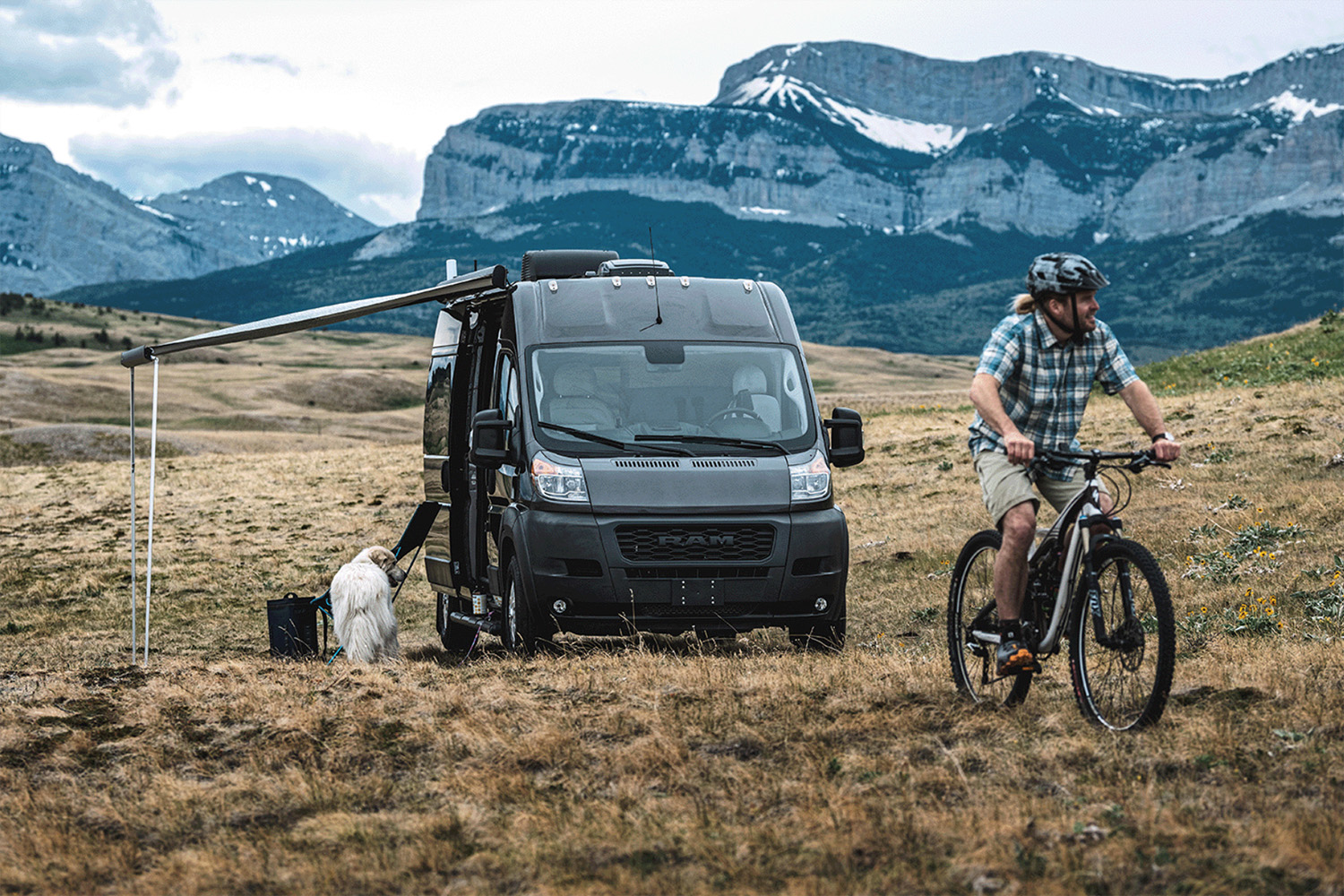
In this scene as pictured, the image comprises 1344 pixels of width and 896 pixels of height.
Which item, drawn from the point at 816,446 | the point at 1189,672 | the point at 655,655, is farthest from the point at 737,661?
the point at 1189,672

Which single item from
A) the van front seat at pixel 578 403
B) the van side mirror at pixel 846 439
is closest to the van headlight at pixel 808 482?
the van side mirror at pixel 846 439

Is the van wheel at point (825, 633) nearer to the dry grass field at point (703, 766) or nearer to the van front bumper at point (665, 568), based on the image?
the dry grass field at point (703, 766)

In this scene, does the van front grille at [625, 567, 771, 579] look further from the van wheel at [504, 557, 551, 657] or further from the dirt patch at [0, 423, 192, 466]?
the dirt patch at [0, 423, 192, 466]

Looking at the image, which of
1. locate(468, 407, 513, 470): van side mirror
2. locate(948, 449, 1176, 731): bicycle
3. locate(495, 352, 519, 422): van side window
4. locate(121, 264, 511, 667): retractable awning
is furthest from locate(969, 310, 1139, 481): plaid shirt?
locate(121, 264, 511, 667): retractable awning

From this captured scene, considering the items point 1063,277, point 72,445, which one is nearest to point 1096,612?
point 1063,277

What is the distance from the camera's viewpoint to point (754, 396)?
1059 cm

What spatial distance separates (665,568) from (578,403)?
1.55 m

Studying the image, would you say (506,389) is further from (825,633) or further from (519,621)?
(825,633)

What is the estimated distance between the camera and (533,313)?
1085 cm

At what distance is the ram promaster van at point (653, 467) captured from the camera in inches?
377

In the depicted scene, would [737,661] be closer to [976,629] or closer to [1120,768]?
[976,629]

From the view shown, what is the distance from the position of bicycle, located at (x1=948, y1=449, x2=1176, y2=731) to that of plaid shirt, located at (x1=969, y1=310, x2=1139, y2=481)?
0.25 metres

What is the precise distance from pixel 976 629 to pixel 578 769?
2429mm

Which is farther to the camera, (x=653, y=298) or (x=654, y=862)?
(x=653, y=298)
